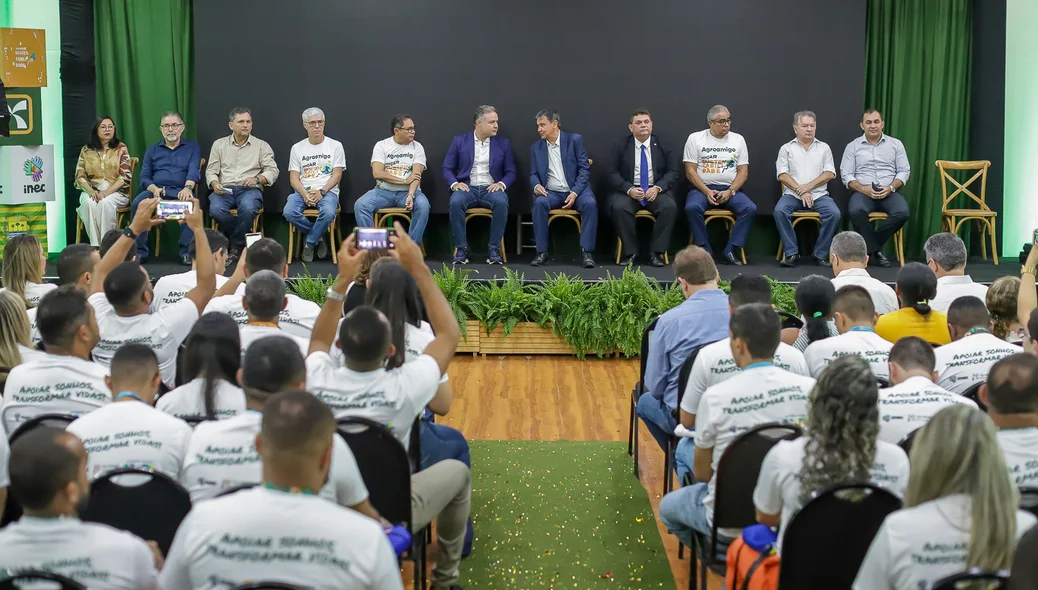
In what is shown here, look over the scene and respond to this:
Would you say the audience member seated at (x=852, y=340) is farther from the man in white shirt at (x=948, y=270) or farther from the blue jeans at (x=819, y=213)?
the blue jeans at (x=819, y=213)

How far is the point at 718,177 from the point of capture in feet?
27.7

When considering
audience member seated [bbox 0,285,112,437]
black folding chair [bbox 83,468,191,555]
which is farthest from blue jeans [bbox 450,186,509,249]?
black folding chair [bbox 83,468,191,555]

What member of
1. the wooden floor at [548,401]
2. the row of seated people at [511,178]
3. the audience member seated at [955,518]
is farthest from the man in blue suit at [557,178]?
the audience member seated at [955,518]

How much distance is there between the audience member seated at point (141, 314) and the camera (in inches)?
145

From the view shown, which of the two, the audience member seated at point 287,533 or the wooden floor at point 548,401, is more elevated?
the audience member seated at point 287,533

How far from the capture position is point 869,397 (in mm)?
2398

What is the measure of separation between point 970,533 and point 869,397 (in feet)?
1.40

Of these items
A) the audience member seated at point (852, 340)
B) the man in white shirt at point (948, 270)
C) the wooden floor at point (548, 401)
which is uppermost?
the man in white shirt at point (948, 270)

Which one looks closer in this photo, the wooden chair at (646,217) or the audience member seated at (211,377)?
the audience member seated at (211,377)

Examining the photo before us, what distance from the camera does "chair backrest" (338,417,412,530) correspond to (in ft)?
8.98

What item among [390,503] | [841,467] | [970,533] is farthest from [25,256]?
[970,533]

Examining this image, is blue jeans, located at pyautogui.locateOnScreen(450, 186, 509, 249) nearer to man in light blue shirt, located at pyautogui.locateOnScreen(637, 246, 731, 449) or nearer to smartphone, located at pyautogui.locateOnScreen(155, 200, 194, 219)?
smartphone, located at pyautogui.locateOnScreen(155, 200, 194, 219)

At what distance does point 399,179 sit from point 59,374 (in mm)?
5436

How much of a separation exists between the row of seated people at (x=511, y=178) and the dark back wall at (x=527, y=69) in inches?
13.7
